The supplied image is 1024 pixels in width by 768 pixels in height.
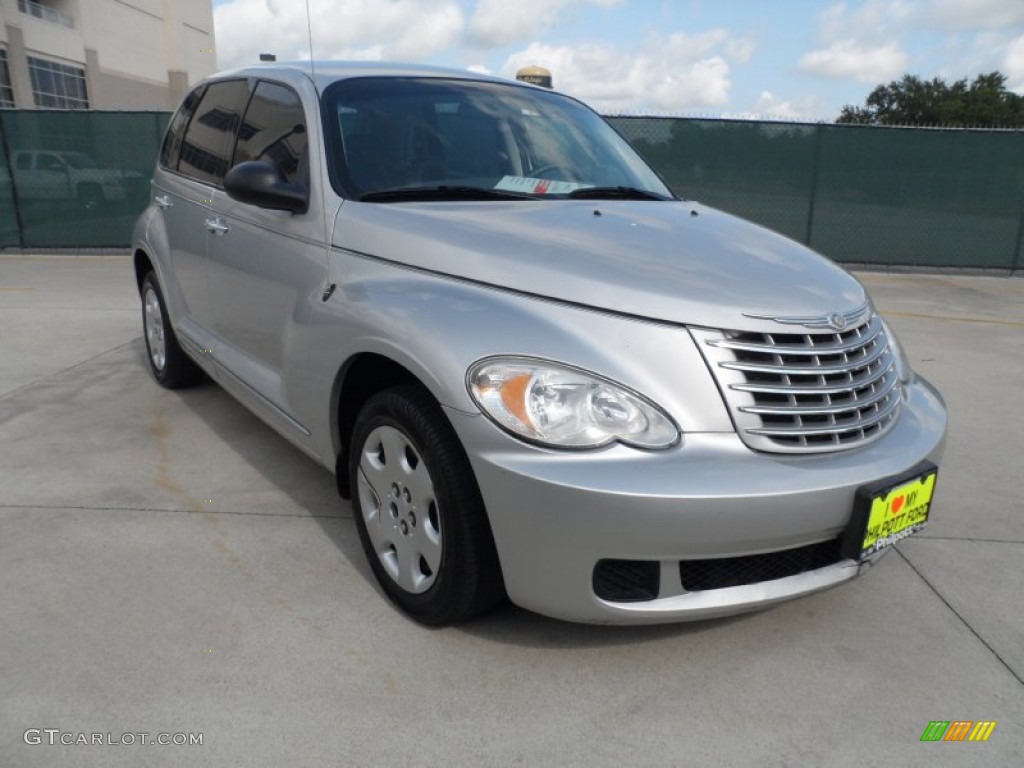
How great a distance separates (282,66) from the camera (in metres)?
3.66

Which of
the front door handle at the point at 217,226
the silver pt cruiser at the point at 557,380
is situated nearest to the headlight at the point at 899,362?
the silver pt cruiser at the point at 557,380

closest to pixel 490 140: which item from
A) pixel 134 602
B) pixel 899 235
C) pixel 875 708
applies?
pixel 134 602

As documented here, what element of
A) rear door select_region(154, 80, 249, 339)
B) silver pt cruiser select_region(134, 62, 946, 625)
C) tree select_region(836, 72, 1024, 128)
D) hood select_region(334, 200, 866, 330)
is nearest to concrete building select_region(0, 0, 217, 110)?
rear door select_region(154, 80, 249, 339)

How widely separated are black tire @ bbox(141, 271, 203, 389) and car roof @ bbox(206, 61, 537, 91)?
1.57m

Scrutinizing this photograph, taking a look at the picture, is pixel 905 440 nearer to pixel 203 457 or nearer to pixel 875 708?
pixel 875 708

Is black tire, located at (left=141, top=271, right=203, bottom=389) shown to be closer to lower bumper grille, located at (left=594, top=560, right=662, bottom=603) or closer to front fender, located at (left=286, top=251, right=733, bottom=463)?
front fender, located at (left=286, top=251, right=733, bottom=463)

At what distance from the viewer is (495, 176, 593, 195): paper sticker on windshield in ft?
10.3

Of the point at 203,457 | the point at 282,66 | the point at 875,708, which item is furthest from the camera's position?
the point at 203,457

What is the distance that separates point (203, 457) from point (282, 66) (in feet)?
6.09

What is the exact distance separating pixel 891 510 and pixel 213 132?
3.53 meters

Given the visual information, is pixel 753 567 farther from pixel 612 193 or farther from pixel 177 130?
pixel 177 130

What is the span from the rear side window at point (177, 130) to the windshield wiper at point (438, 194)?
2.20 metres

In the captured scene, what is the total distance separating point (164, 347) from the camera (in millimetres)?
4883

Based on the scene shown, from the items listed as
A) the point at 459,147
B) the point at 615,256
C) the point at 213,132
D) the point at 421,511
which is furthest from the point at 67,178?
the point at 615,256
